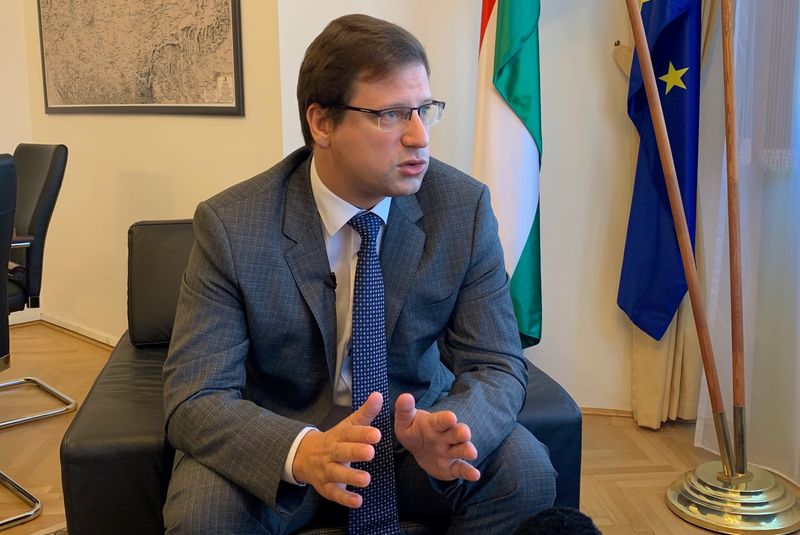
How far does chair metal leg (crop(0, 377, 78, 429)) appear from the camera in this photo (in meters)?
2.95

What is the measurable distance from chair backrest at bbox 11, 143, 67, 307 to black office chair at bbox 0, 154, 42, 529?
1.94 feet

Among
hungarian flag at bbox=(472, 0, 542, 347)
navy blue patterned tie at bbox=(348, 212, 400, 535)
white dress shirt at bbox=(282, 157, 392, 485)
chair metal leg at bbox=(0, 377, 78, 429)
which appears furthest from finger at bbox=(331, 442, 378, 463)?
chair metal leg at bbox=(0, 377, 78, 429)

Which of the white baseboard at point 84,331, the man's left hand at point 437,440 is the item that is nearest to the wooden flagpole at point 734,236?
the man's left hand at point 437,440

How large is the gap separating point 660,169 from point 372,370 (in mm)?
1491

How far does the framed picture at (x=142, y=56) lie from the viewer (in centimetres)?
299

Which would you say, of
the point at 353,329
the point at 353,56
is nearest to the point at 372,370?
the point at 353,329

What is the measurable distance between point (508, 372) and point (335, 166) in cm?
50

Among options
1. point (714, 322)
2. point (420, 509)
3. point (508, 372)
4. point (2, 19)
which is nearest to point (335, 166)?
point (508, 372)

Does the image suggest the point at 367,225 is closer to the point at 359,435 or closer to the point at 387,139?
the point at 387,139

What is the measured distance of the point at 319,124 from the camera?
1.53 meters

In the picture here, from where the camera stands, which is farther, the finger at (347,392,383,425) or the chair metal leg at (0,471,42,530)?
the chair metal leg at (0,471,42,530)

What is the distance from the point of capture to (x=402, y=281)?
1518mm

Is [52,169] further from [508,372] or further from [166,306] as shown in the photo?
[508,372]

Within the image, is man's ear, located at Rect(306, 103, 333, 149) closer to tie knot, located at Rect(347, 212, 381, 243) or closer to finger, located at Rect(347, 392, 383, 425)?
tie knot, located at Rect(347, 212, 381, 243)
